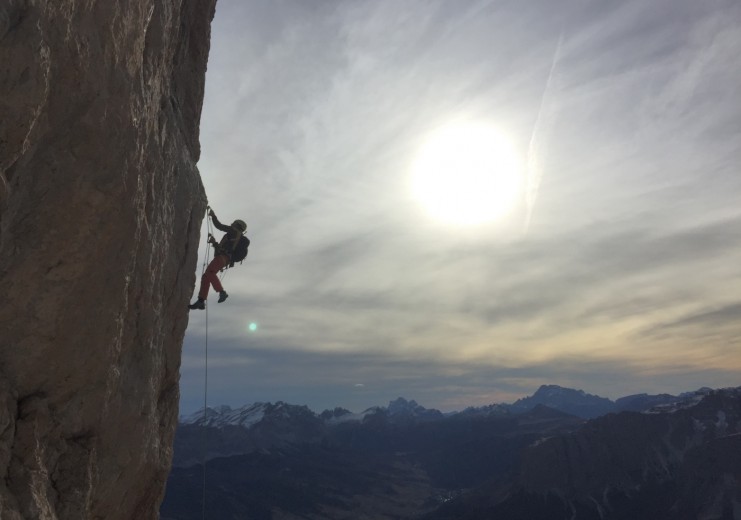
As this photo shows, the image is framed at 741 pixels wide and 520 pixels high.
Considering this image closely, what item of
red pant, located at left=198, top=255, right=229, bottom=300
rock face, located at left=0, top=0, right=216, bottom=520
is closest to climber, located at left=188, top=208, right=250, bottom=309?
red pant, located at left=198, top=255, right=229, bottom=300

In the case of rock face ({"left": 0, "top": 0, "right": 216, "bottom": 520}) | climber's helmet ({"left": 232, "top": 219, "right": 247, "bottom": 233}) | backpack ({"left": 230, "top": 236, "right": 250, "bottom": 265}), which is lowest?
rock face ({"left": 0, "top": 0, "right": 216, "bottom": 520})

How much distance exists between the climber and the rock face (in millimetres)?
4992

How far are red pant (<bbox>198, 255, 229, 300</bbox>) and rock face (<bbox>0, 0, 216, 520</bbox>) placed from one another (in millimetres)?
4572

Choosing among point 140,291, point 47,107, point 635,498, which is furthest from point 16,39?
point 635,498

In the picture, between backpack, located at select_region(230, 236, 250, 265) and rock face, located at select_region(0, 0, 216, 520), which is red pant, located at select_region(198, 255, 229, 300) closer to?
backpack, located at select_region(230, 236, 250, 265)

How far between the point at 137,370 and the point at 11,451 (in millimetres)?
3621

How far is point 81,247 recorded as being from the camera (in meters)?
8.12

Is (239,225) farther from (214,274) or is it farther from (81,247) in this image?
(81,247)

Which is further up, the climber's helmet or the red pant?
the climber's helmet

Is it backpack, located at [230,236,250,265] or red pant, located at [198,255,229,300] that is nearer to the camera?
red pant, located at [198,255,229,300]

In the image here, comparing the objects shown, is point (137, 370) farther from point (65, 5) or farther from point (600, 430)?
point (600, 430)

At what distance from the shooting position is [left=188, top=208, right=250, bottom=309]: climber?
55.6 feet

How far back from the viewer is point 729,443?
14562 cm

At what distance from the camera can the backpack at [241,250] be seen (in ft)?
60.0
